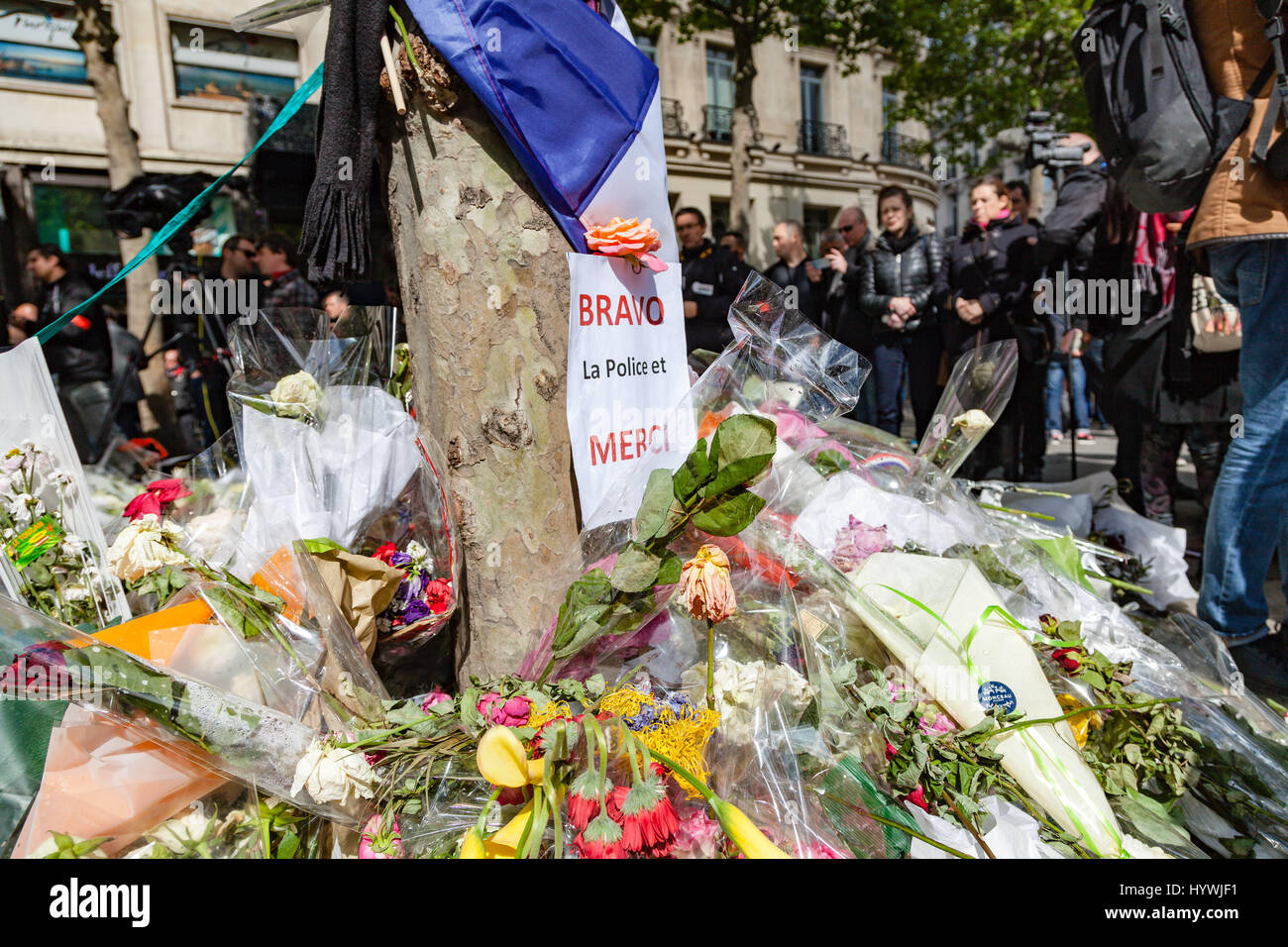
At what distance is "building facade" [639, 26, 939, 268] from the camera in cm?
2044

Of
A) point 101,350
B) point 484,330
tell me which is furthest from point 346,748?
point 101,350

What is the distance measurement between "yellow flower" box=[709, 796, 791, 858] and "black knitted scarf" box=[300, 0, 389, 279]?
1.28 meters

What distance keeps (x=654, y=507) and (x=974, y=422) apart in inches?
43.7

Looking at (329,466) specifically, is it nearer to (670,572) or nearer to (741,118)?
(670,572)

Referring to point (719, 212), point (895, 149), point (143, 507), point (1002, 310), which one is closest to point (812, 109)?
point (895, 149)

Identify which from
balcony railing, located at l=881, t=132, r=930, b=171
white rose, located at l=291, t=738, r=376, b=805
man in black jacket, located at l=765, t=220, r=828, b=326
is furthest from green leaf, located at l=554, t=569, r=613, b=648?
balcony railing, located at l=881, t=132, r=930, b=171

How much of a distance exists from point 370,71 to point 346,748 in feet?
4.18

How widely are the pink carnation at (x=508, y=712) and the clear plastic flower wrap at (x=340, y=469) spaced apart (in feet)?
1.73

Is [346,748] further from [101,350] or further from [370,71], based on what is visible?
[101,350]

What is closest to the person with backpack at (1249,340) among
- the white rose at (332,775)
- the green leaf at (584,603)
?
the green leaf at (584,603)

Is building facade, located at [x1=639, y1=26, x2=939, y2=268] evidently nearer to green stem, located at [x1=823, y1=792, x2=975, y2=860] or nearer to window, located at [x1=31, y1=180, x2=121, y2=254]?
window, located at [x1=31, y1=180, x2=121, y2=254]

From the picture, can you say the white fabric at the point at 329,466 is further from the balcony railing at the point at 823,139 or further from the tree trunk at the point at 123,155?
the balcony railing at the point at 823,139

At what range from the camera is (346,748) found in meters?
1.27

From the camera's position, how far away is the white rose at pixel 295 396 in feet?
6.25
